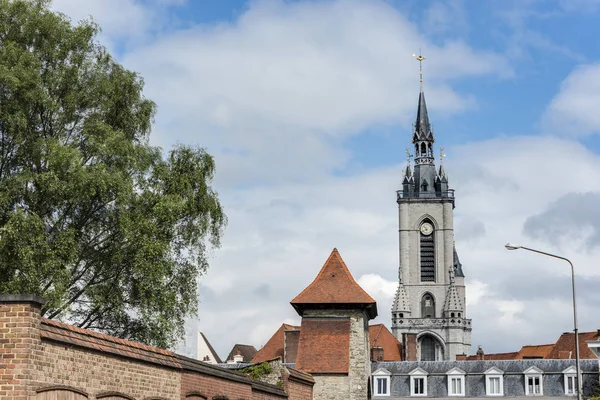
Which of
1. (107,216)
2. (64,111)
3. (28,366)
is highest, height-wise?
(64,111)

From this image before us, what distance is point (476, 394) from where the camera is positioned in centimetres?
6166

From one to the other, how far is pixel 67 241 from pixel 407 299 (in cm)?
9559

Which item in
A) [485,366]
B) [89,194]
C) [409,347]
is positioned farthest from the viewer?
[409,347]

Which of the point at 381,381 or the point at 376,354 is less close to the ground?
the point at 376,354

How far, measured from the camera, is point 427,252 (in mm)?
122188

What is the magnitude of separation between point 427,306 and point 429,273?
4552mm

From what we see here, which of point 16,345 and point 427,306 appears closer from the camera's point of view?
point 16,345

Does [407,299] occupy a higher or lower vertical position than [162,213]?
higher

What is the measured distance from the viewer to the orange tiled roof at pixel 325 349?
134 ft

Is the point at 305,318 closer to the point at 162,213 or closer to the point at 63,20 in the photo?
the point at 162,213

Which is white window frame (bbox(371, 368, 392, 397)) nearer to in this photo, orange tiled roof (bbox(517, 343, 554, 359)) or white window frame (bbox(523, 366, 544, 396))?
white window frame (bbox(523, 366, 544, 396))

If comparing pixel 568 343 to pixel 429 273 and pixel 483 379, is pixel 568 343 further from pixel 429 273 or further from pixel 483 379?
pixel 429 273

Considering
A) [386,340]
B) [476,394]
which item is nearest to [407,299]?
[386,340]

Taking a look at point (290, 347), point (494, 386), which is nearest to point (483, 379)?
point (494, 386)
